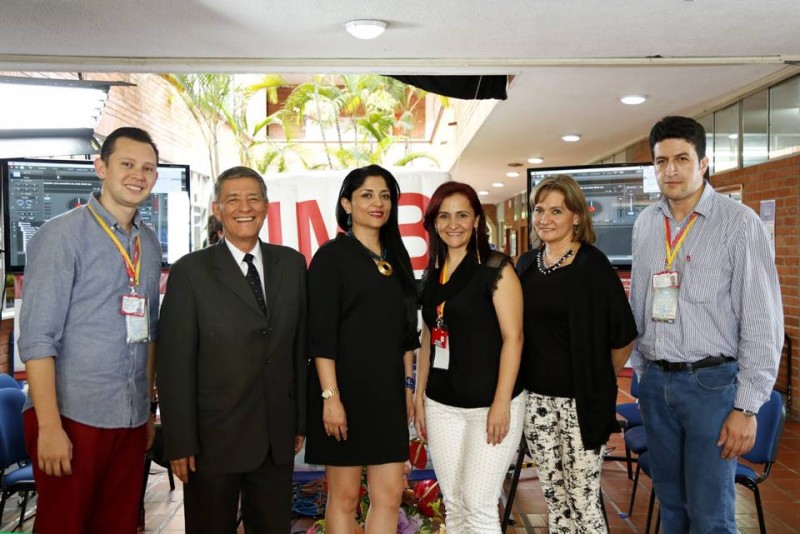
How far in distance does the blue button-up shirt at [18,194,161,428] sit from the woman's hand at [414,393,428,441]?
1.02m

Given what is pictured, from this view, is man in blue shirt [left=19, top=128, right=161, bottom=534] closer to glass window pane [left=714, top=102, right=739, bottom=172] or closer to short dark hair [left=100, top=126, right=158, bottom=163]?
short dark hair [left=100, top=126, right=158, bottom=163]

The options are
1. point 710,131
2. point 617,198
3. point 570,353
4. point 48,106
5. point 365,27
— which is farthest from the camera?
point 710,131

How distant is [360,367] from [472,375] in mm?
405

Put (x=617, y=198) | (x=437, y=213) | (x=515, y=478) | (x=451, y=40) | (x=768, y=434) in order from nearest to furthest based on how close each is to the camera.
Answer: (x=437, y=213), (x=768, y=434), (x=515, y=478), (x=451, y=40), (x=617, y=198)

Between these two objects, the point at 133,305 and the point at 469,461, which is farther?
the point at 469,461

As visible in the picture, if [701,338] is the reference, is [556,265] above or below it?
above

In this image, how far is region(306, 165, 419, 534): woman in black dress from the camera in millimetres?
2244

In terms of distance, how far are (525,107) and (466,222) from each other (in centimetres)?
426

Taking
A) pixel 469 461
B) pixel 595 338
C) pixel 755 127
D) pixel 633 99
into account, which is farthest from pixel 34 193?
pixel 755 127

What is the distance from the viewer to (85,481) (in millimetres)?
2090

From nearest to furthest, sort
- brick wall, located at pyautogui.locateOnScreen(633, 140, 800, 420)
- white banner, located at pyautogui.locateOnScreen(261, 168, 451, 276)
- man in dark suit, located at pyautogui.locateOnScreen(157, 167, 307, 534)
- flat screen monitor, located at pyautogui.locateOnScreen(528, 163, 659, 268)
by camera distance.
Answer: man in dark suit, located at pyautogui.locateOnScreen(157, 167, 307, 534) → white banner, located at pyautogui.locateOnScreen(261, 168, 451, 276) → flat screen monitor, located at pyautogui.locateOnScreen(528, 163, 659, 268) → brick wall, located at pyautogui.locateOnScreen(633, 140, 800, 420)

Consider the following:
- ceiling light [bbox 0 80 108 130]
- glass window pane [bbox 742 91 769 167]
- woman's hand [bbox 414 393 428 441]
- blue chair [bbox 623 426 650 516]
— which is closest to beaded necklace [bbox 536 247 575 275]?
woman's hand [bbox 414 393 428 441]

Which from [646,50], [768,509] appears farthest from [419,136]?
[768,509]

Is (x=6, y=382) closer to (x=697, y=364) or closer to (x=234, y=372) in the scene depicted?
(x=234, y=372)
